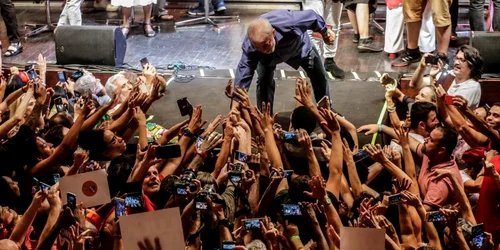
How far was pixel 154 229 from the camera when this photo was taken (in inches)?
138

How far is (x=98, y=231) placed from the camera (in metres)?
3.88

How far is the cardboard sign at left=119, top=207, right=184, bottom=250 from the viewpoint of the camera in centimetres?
347

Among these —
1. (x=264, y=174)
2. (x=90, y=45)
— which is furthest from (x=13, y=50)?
(x=264, y=174)

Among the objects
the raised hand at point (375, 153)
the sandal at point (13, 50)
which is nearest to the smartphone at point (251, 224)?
the raised hand at point (375, 153)

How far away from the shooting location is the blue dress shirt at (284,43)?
5.46 meters

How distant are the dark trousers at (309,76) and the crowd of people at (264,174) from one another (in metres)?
0.23

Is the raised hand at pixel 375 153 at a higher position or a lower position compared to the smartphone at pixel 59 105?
higher

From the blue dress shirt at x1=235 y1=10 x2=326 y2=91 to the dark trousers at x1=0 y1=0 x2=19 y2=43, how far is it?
337 centimetres

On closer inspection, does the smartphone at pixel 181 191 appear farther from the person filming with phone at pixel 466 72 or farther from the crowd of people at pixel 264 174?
the person filming with phone at pixel 466 72

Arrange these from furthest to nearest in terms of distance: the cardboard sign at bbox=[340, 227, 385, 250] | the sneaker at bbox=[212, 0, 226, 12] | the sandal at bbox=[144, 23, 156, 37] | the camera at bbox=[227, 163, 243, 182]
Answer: the sneaker at bbox=[212, 0, 226, 12] < the sandal at bbox=[144, 23, 156, 37] < the camera at bbox=[227, 163, 243, 182] < the cardboard sign at bbox=[340, 227, 385, 250]

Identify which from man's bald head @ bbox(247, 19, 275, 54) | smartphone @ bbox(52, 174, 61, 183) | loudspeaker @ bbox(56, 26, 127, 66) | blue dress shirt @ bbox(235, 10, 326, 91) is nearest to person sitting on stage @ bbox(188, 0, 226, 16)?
loudspeaker @ bbox(56, 26, 127, 66)

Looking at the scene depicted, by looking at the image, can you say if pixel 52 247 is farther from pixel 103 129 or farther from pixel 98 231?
pixel 103 129

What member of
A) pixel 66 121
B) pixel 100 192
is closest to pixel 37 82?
pixel 66 121

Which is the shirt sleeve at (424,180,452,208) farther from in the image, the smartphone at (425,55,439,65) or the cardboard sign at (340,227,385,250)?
the smartphone at (425,55,439,65)
